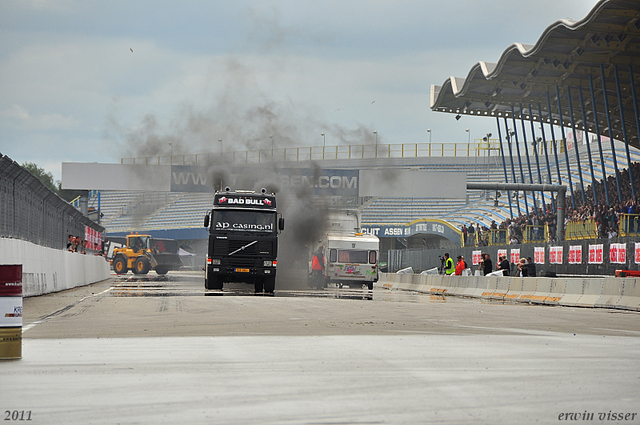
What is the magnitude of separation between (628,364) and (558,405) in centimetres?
267

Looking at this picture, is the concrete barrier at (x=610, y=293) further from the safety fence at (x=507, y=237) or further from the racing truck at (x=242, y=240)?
the safety fence at (x=507, y=237)

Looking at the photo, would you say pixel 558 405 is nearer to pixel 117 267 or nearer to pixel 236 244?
pixel 236 244

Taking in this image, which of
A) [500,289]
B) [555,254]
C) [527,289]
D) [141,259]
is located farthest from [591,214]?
[141,259]

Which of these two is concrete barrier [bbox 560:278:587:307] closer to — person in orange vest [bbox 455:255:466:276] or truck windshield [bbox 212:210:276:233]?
truck windshield [bbox 212:210:276:233]

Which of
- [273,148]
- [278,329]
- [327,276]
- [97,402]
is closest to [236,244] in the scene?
[327,276]

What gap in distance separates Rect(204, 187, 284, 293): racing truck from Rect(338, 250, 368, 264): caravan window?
32.9ft

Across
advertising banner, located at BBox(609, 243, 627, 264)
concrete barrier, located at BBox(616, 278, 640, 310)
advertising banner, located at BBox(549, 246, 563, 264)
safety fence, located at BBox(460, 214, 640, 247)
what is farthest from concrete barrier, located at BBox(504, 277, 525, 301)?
concrete barrier, located at BBox(616, 278, 640, 310)

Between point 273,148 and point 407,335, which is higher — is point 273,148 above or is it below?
above

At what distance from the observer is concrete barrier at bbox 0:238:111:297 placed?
18.3 metres

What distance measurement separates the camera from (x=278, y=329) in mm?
11391

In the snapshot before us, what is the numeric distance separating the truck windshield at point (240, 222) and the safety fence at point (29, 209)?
5.34 meters

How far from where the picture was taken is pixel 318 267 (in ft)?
125

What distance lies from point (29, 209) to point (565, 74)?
35.6m

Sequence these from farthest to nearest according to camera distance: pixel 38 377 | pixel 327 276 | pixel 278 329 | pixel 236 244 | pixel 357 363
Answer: pixel 327 276 < pixel 236 244 < pixel 278 329 < pixel 357 363 < pixel 38 377
